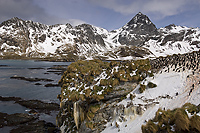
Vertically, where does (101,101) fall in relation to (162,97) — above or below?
below

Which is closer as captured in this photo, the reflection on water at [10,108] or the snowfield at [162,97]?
the snowfield at [162,97]

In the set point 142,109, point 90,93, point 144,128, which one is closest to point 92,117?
point 90,93

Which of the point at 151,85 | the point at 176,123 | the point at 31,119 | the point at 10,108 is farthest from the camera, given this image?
the point at 10,108

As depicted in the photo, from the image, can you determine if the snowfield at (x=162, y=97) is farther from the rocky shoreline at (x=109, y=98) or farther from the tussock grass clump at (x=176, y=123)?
the tussock grass clump at (x=176, y=123)

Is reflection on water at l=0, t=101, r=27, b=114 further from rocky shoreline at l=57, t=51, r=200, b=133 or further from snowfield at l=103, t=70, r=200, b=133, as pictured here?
snowfield at l=103, t=70, r=200, b=133

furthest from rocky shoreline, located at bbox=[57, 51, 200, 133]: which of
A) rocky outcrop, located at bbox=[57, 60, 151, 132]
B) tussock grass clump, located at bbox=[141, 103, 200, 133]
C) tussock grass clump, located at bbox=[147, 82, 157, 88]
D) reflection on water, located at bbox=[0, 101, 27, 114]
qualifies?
reflection on water, located at bbox=[0, 101, 27, 114]

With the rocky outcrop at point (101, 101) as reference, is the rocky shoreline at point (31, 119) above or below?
below

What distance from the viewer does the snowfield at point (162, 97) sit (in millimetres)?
8828

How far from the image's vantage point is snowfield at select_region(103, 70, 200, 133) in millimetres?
8828

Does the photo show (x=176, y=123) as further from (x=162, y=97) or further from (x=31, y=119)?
(x=31, y=119)

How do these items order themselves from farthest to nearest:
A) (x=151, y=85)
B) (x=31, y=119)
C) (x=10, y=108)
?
(x=10, y=108) < (x=31, y=119) < (x=151, y=85)

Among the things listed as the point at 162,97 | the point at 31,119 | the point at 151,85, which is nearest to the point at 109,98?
the point at 151,85

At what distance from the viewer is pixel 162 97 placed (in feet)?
32.7

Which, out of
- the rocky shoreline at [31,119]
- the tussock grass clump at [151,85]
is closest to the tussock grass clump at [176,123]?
the tussock grass clump at [151,85]
